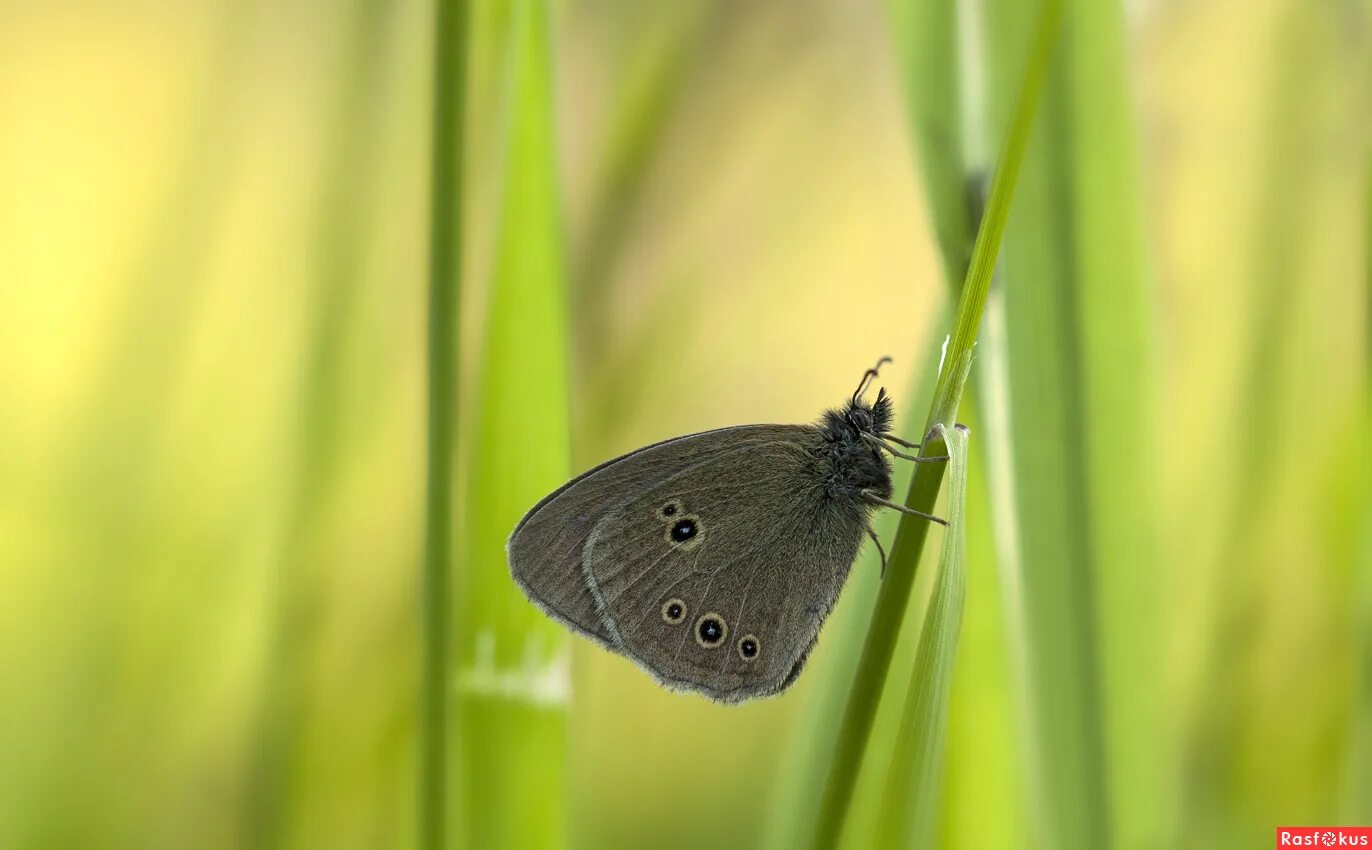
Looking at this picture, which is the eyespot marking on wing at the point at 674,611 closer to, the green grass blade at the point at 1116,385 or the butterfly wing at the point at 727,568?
the butterfly wing at the point at 727,568

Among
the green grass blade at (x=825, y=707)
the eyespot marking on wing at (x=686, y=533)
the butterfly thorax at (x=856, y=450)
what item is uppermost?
the butterfly thorax at (x=856, y=450)

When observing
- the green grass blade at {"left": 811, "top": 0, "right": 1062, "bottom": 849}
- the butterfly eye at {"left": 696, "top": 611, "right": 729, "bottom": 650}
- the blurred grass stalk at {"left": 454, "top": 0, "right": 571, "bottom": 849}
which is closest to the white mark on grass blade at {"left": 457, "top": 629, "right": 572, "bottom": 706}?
the blurred grass stalk at {"left": 454, "top": 0, "right": 571, "bottom": 849}

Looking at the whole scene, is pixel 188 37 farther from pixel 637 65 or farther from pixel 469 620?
pixel 469 620

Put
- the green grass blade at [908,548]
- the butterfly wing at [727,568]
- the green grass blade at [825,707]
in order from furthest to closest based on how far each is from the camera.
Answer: the butterfly wing at [727,568], the green grass blade at [825,707], the green grass blade at [908,548]

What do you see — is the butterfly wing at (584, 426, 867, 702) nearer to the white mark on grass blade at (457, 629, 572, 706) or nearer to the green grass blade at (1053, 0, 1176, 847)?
the white mark on grass blade at (457, 629, 572, 706)

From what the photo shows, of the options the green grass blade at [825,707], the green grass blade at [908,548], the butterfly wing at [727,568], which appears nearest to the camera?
the green grass blade at [908,548]

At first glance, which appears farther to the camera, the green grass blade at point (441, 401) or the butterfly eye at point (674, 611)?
the butterfly eye at point (674, 611)

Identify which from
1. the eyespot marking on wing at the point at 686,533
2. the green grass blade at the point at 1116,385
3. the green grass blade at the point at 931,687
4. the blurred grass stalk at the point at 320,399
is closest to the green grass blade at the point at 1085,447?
the green grass blade at the point at 1116,385
